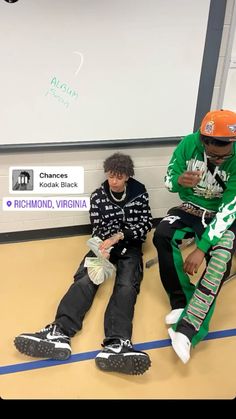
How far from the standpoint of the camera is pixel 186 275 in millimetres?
1808

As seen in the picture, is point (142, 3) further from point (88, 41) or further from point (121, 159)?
point (121, 159)

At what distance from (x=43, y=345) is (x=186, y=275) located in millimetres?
760

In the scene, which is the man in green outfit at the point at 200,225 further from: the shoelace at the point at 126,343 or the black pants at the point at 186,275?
the shoelace at the point at 126,343

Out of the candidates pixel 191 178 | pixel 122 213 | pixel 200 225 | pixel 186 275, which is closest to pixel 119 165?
pixel 122 213

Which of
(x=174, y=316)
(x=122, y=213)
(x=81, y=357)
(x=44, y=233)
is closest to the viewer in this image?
(x=81, y=357)

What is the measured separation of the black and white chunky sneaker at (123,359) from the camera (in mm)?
1516

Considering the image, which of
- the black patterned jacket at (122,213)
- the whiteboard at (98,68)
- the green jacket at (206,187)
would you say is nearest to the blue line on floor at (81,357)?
the green jacket at (206,187)

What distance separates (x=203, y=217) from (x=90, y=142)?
0.83 m

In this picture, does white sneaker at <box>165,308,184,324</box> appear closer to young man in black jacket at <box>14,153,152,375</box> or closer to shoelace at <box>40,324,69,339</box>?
young man in black jacket at <box>14,153,152,375</box>

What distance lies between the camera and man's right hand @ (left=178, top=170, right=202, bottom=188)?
5.68ft

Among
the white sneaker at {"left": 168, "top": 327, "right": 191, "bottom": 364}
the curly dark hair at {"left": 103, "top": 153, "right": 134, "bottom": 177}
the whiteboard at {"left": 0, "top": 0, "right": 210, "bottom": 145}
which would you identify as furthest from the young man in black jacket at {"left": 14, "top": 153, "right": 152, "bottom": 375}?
the whiteboard at {"left": 0, "top": 0, "right": 210, "bottom": 145}

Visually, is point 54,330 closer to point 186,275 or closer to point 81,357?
point 81,357

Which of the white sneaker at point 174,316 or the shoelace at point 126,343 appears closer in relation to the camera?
the shoelace at point 126,343

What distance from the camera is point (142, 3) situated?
1837 mm
